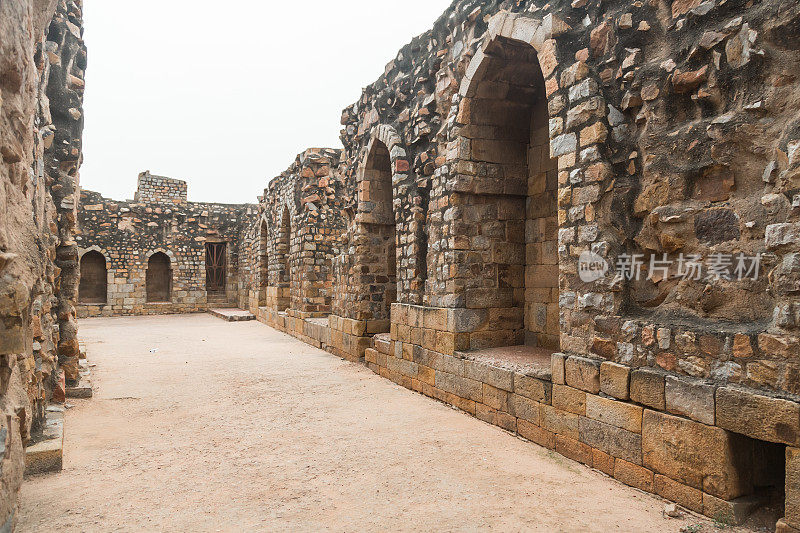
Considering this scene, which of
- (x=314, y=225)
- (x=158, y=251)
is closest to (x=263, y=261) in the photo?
(x=314, y=225)

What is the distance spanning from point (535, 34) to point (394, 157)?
10.1ft

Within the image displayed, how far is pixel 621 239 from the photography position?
143 inches

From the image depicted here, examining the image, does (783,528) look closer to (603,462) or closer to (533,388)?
(603,462)

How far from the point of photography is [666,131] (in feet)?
11.1

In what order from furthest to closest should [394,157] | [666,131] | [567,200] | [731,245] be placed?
[394,157], [567,200], [666,131], [731,245]

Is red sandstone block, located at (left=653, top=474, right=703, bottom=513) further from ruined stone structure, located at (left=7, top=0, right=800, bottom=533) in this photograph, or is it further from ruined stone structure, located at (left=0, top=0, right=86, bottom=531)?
ruined stone structure, located at (left=0, top=0, right=86, bottom=531)

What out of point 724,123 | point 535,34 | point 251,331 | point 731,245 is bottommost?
point 251,331

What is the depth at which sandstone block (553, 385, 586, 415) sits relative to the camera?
373cm

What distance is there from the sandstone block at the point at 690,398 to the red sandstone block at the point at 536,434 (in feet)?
4.00

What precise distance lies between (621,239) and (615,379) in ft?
3.35

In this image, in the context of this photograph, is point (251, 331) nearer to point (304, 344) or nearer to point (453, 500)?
point (304, 344)

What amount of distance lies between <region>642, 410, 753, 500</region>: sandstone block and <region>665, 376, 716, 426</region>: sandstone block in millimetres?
50

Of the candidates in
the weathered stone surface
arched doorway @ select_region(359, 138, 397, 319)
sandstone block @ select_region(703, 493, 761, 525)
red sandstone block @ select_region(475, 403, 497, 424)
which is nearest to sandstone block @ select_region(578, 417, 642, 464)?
sandstone block @ select_region(703, 493, 761, 525)

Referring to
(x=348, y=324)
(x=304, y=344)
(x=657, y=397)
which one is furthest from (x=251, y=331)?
(x=657, y=397)
